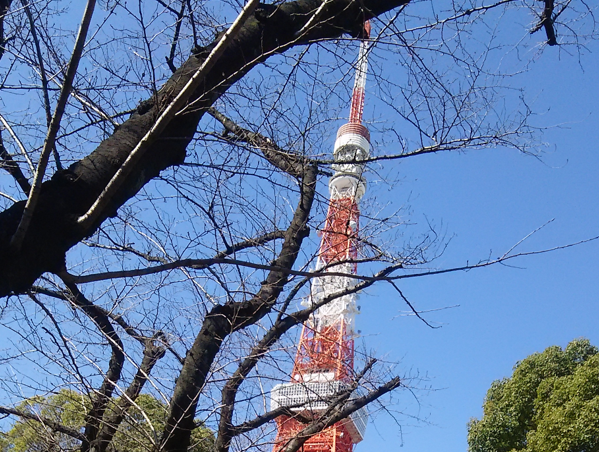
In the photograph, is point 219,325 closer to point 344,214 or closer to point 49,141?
point 344,214

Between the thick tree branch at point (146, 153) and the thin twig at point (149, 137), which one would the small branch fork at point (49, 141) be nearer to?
the thick tree branch at point (146, 153)

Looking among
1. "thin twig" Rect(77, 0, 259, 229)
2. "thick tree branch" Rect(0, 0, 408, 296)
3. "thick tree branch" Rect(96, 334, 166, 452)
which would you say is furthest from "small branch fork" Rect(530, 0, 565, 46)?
"thick tree branch" Rect(96, 334, 166, 452)

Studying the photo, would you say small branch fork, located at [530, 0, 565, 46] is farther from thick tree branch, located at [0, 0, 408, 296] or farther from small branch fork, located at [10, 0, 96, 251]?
small branch fork, located at [10, 0, 96, 251]

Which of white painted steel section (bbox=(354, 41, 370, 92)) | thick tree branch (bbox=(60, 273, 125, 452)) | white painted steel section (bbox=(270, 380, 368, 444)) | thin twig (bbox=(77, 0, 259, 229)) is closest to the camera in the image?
thin twig (bbox=(77, 0, 259, 229))

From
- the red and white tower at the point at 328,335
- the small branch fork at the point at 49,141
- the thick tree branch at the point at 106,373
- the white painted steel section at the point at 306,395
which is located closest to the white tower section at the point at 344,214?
the red and white tower at the point at 328,335

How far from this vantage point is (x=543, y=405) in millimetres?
9773

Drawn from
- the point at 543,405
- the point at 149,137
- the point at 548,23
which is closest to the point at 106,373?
the point at 149,137

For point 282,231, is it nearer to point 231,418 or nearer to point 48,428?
point 231,418

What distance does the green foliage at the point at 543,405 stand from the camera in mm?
8781

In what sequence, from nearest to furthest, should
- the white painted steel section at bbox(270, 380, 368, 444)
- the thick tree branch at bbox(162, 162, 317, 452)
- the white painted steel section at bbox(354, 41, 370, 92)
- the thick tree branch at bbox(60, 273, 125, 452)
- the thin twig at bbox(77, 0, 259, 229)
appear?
the thin twig at bbox(77, 0, 259, 229) < the white painted steel section at bbox(354, 41, 370, 92) < the thick tree branch at bbox(162, 162, 317, 452) < the thick tree branch at bbox(60, 273, 125, 452) < the white painted steel section at bbox(270, 380, 368, 444)

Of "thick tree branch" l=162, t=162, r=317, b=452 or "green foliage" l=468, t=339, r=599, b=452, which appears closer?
"thick tree branch" l=162, t=162, r=317, b=452

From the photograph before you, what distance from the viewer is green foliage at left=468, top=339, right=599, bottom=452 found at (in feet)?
28.8

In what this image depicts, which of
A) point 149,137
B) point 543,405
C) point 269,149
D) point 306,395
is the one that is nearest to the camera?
point 149,137

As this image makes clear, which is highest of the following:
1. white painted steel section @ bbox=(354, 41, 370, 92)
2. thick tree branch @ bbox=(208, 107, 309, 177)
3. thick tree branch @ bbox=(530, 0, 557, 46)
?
thick tree branch @ bbox=(530, 0, 557, 46)
